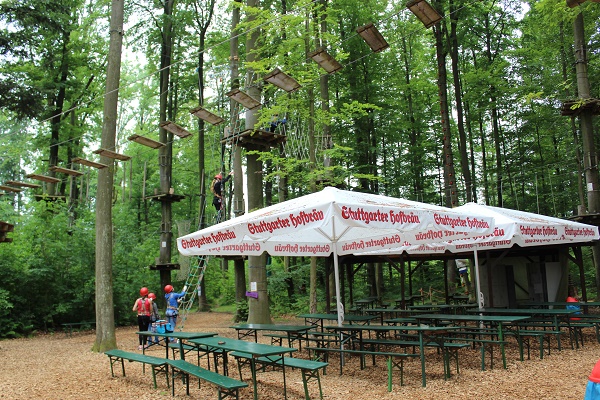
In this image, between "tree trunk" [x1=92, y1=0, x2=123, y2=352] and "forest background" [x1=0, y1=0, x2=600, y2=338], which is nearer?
"tree trunk" [x1=92, y1=0, x2=123, y2=352]

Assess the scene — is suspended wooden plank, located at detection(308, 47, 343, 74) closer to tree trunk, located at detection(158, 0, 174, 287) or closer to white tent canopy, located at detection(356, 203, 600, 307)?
white tent canopy, located at detection(356, 203, 600, 307)

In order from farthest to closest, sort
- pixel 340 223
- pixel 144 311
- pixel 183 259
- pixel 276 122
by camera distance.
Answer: pixel 183 259
pixel 276 122
pixel 144 311
pixel 340 223

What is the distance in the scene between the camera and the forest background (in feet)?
54.6

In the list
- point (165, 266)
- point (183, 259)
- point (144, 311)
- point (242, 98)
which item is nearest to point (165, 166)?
point (183, 259)

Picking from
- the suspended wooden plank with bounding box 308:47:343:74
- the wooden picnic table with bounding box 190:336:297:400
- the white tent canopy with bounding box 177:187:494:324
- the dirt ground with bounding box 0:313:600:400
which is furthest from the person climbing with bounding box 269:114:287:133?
the wooden picnic table with bounding box 190:336:297:400

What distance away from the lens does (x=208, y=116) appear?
9305 mm

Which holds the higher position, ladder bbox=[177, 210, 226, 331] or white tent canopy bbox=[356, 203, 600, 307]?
white tent canopy bbox=[356, 203, 600, 307]

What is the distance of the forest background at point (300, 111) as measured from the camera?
1664cm

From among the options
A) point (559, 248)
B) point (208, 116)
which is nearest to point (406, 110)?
point (559, 248)

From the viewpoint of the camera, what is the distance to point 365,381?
7406 mm

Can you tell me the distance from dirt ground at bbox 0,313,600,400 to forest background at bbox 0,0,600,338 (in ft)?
22.1

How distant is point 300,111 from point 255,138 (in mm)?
1549

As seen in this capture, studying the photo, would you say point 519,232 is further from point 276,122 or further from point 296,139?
point 296,139

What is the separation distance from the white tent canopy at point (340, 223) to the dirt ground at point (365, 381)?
5.16ft
